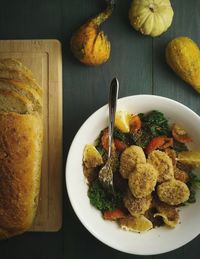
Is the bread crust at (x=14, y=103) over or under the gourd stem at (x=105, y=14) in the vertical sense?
under

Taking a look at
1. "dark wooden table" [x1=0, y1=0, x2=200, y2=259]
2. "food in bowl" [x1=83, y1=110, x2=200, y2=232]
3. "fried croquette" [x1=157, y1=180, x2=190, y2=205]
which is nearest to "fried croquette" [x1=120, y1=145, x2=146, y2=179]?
"food in bowl" [x1=83, y1=110, x2=200, y2=232]

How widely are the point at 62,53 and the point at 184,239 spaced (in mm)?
825

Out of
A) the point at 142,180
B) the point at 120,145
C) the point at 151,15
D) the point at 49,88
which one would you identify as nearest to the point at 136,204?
the point at 142,180

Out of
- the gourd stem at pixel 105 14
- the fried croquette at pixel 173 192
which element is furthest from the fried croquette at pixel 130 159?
the gourd stem at pixel 105 14

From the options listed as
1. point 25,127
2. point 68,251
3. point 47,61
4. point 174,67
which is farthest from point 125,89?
point 68,251

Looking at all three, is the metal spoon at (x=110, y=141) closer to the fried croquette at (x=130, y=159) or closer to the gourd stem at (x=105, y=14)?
the fried croquette at (x=130, y=159)

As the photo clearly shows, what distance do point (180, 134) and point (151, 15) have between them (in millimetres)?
439

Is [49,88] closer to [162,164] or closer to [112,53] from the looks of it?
[112,53]

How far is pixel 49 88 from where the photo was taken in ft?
5.24

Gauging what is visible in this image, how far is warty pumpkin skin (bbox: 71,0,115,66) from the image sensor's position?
4.90ft

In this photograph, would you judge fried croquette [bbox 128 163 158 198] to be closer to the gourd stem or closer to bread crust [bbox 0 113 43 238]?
bread crust [bbox 0 113 43 238]

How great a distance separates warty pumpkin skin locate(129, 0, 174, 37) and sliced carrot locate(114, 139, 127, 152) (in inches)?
16.4

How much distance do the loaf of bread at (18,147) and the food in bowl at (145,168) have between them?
197mm

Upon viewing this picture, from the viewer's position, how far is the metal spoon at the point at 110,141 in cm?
143
